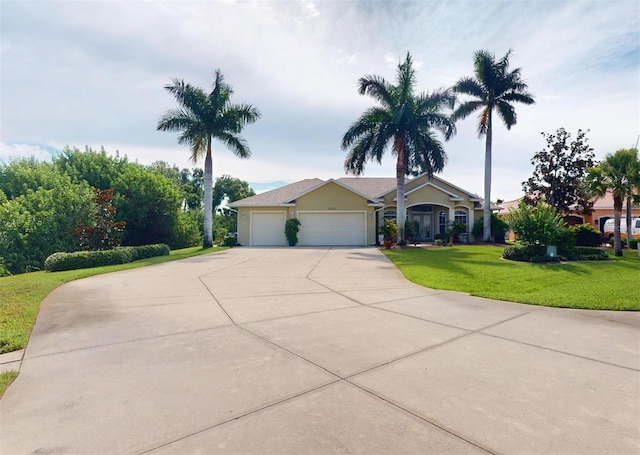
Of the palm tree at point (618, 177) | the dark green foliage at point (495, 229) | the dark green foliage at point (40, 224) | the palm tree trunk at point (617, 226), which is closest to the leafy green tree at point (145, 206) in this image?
the dark green foliage at point (40, 224)

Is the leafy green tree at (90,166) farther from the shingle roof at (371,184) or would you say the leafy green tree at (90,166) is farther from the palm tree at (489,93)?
the palm tree at (489,93)

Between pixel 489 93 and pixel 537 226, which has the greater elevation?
pixel 489 93

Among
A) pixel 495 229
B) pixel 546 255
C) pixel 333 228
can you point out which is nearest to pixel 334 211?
Result: pixel 333 228

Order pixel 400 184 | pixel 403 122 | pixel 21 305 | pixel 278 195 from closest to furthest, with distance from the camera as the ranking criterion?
pixel 21 305 → pixel 403 122 → pixel 400 184 → pixel 278 195

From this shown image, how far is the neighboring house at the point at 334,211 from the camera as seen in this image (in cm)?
2416

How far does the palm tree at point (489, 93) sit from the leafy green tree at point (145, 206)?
21877 mm

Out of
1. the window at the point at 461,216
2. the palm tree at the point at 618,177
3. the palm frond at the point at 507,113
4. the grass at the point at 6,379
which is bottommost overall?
the grass at the point at 6,379

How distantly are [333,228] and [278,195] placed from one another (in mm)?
5186

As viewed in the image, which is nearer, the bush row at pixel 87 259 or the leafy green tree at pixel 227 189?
the bush row at pixel 87 259

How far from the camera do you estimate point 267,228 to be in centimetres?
2470

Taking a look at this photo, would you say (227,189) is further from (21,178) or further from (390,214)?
(390,214)

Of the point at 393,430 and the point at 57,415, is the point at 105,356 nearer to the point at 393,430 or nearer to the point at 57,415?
the point at 57,415

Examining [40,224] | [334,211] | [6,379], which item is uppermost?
[334,211]

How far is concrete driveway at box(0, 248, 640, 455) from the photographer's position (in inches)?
100
